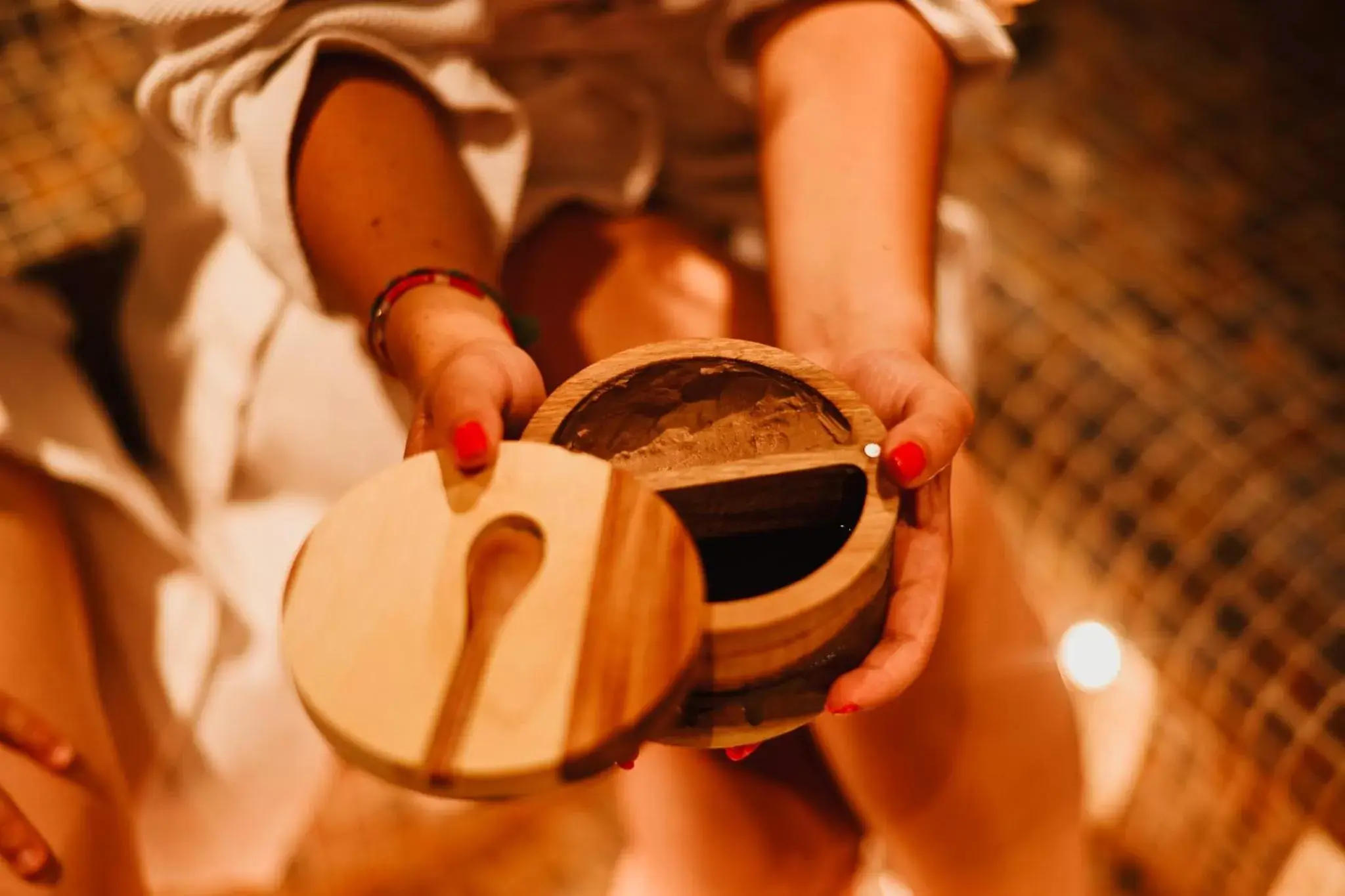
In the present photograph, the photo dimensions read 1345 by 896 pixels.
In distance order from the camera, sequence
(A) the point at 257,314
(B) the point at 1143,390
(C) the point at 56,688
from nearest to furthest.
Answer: (C) the point at 56,688 < (A) the point at 257,314 < (B) the point at 1143,390

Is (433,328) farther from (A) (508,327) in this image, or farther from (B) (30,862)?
(B) (30,862)

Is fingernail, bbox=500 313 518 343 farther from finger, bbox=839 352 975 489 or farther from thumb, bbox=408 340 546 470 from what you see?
finger, bbox=839 352 975 489

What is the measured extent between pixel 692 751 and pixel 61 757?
302mm

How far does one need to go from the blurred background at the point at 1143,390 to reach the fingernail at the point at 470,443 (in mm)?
469

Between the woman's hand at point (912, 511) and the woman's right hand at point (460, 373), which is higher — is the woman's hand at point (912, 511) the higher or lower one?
the lower one

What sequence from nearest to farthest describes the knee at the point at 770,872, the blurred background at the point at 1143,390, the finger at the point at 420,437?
the finger at the point at 420,437, the knee at the point at 770,872, the blurred background at the point at 1143,390

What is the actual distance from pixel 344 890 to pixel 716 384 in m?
0.73

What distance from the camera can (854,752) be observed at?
58 cm

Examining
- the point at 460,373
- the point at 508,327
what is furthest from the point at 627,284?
the point at 460,373

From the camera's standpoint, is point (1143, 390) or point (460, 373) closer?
point (460, 373)

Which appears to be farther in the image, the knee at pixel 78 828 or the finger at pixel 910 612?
the knee at pixel 78 828

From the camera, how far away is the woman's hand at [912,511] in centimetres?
37

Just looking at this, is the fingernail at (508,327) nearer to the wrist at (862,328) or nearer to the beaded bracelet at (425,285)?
the beaded bracelet at (425,285)

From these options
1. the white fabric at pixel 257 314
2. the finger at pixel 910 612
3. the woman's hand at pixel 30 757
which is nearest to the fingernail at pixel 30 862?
the woman's hand at pixel 30 757
